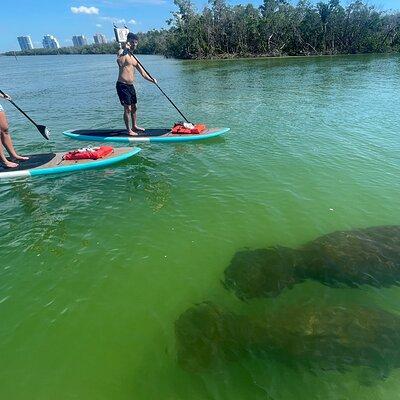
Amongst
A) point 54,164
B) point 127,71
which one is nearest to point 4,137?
point 54,164

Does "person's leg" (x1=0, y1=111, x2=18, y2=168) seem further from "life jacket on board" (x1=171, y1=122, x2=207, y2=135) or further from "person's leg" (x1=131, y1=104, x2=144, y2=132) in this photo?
"life jacket on board" (x1=171, y1=122, x2=207, y2=135)

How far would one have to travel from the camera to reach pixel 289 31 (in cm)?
6550

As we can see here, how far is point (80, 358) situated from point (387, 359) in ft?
13.4

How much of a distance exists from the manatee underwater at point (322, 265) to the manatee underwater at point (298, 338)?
2.18ft

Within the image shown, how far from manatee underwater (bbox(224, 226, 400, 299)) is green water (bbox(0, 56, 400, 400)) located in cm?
23

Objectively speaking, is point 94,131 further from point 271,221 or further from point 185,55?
point 185,55

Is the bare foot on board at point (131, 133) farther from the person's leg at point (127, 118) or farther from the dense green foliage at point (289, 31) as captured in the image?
the dense green foliage at point (289, 31)

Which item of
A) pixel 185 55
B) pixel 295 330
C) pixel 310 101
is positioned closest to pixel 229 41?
pixel 185 55

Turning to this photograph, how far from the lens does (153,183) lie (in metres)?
9.70

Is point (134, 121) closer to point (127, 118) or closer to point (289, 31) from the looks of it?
point (127, 118)

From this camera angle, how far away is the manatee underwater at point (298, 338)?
14.5 ft

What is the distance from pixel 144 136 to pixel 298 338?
1006 cm

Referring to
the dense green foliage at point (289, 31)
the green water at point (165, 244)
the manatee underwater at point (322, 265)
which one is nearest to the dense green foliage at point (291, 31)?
the dense green foliage at point (289, 31)

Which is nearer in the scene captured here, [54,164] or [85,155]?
[54,164]
